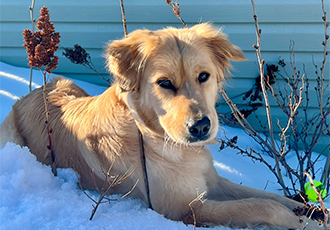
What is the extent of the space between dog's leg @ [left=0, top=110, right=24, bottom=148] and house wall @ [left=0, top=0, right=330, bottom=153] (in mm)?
1309

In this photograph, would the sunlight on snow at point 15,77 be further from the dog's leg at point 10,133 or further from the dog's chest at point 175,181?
the dog's chest at point 175,181

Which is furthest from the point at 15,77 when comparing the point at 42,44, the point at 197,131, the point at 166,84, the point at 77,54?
the point at 197,131

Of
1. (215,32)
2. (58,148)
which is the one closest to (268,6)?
(215,32)

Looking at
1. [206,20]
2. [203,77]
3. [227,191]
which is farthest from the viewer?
[206,20]

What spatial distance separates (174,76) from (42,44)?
114cm

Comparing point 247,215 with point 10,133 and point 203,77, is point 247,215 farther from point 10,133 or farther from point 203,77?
point 10,133

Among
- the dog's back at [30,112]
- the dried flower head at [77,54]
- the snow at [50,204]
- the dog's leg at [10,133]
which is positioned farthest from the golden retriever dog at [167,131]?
the dried flower head at [77,54]

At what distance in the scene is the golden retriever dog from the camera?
7.84ft

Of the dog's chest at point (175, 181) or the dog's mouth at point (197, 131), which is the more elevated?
the dog's mouth at point (197, 131)

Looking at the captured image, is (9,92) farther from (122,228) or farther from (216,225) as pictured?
(216,225)

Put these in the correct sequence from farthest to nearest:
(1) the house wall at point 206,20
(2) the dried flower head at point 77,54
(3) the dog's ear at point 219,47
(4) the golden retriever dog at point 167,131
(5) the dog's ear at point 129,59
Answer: (2) the dried flower head at point 77,54 → (1) the house wall at point 206,20 → (3) the dog's ear at point 219,47 → (5) the dog's ear at point 129,59 → (4) the golden retriever dog at point 167,131

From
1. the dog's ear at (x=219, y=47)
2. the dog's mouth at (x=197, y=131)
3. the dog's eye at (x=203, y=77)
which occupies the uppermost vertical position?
the dog's ear at (x=219, y=47)

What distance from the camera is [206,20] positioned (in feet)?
14.8

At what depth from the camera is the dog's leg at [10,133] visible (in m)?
3.24
